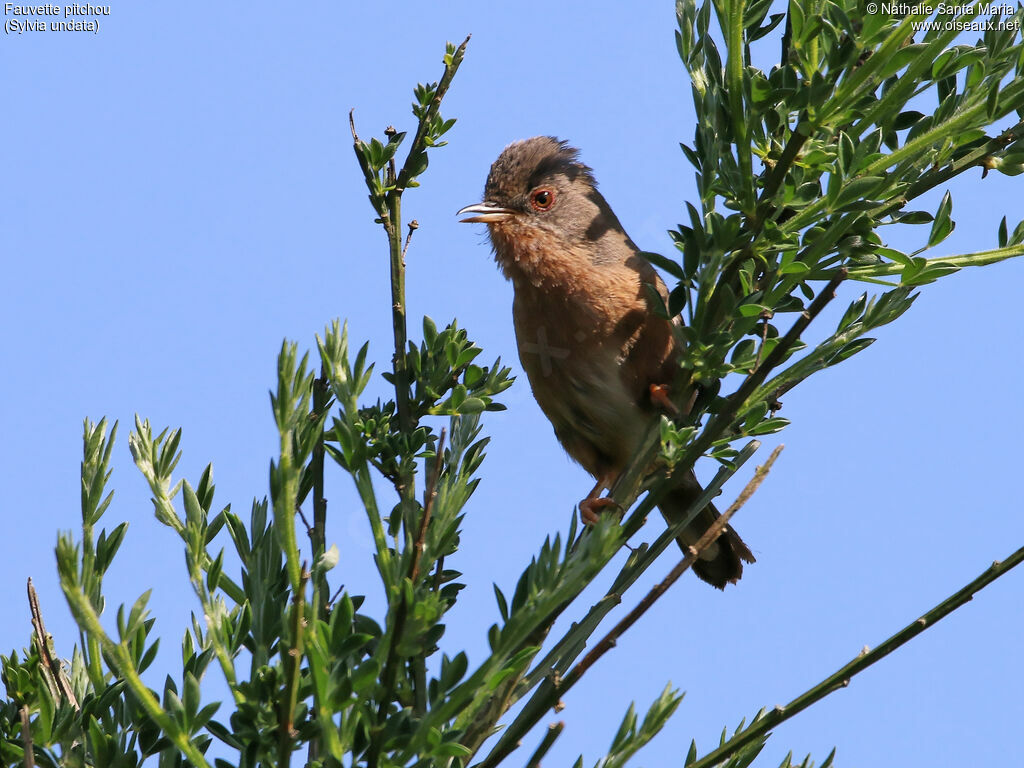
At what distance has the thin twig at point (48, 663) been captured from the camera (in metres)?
2.17

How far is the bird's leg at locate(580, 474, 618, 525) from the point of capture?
13.7 ft

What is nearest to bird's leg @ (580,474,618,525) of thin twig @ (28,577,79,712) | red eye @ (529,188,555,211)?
red eye @ (529,188,555,211)

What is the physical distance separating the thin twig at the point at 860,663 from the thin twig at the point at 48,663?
4.20 ft

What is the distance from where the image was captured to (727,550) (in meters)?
5.29

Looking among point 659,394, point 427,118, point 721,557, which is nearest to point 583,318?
point 659,394

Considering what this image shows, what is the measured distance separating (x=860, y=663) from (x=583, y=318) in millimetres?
2795

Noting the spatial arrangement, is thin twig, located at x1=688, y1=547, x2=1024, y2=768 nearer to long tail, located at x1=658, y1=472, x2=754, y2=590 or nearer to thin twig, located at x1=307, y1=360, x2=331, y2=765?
thin twig, located at x1=307, y1=360, x2=331, y2=765

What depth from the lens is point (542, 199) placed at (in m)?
5.44

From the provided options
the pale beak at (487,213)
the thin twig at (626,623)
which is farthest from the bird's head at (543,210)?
the thin twig at (626,623)

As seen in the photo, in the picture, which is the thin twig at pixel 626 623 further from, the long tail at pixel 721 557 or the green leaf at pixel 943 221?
the long tail at pixel 721 557

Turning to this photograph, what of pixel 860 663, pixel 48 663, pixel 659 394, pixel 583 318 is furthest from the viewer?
pixel 583 318

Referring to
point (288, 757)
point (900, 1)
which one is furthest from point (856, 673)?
point (900, 1)

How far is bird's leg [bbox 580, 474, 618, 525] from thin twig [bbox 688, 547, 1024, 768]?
4.57 ft

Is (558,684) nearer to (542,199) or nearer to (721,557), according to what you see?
(721,557)
